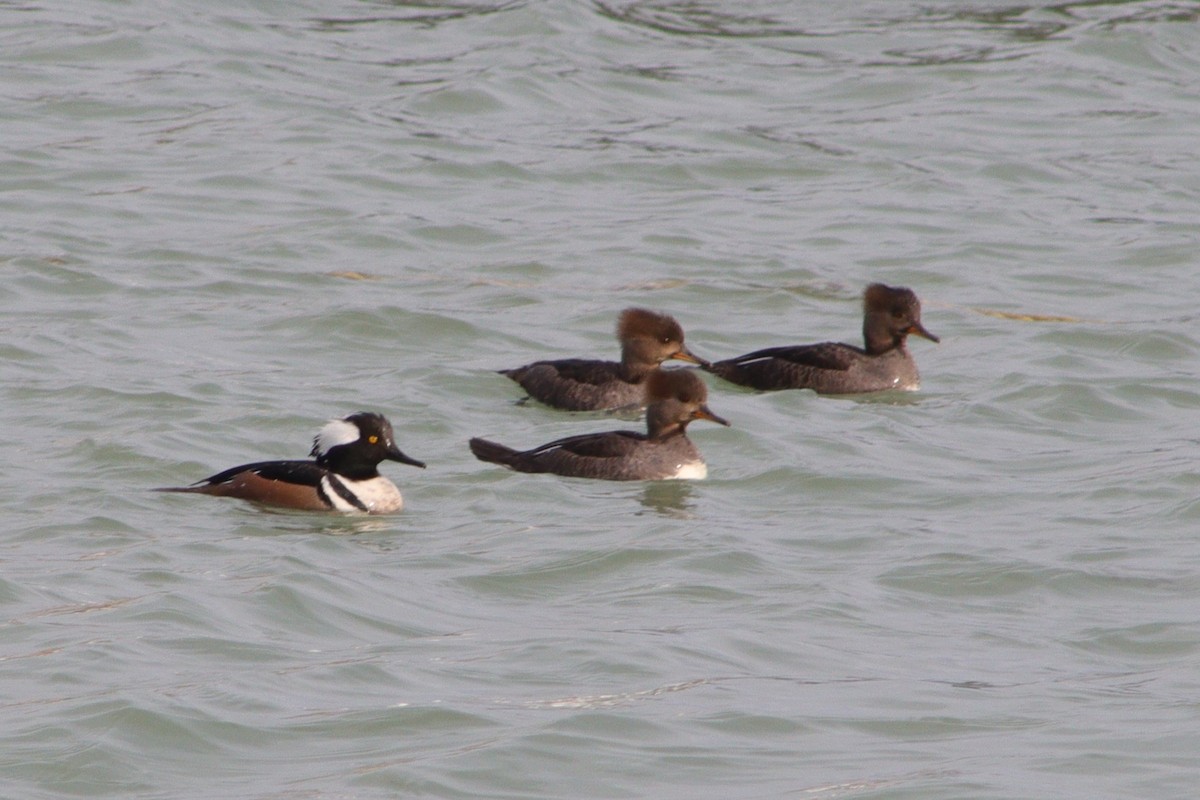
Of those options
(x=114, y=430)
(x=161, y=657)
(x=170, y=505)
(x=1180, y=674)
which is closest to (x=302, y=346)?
(x=114, y=430)

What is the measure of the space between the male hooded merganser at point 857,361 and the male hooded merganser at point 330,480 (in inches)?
121

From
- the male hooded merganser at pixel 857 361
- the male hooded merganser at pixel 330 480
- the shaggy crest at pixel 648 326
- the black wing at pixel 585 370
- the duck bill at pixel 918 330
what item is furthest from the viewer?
the duck bill at pixel 918 330

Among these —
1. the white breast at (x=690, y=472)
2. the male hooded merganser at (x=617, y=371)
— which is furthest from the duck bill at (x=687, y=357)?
the white breast at (x=690, y=472)

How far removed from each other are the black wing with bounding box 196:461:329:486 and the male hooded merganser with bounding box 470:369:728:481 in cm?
104

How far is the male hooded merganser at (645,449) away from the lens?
11133 millimetres

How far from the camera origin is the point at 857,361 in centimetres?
1330

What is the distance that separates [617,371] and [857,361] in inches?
61.0

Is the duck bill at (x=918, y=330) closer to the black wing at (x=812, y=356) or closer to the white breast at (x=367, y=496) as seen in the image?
the black wing at (x=812, y=356)

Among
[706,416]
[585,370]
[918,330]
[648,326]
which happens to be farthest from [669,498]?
[918,330]

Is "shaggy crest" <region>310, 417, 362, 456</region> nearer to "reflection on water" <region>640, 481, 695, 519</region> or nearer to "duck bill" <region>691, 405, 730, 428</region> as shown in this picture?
"reflection on water" <region>640, 481, 695, 519</region>

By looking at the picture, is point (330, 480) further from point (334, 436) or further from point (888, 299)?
point (888, 299)

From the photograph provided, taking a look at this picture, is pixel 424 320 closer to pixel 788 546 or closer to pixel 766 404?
pixel 766 404

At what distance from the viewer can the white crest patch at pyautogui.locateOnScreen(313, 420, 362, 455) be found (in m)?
10.4

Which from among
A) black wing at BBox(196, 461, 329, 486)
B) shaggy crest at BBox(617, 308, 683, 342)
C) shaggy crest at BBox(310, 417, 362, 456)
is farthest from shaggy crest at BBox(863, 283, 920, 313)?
black wing at BBox(196, 461, 329, 486)
